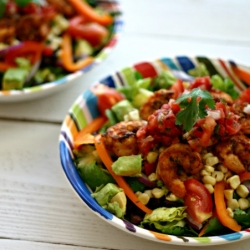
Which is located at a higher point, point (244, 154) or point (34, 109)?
point (244, 154)

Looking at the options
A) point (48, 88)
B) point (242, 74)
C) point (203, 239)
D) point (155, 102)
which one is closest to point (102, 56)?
point (48, 88)

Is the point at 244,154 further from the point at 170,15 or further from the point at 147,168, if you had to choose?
the point at 170,15

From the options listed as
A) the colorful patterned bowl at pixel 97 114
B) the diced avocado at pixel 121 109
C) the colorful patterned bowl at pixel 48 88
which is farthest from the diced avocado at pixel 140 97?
the colorful patterned bowl at pixel 48 88

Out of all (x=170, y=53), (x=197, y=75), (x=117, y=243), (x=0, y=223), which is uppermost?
(x=197, y=75)

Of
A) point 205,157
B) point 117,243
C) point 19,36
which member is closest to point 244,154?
point 205,157

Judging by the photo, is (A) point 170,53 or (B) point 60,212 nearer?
(B) point 60,212

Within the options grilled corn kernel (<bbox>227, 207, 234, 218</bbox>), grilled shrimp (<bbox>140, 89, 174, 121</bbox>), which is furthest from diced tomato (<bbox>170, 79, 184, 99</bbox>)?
grilled corn kernel (<bbox>227, 207, 234, 218</bbox>)
